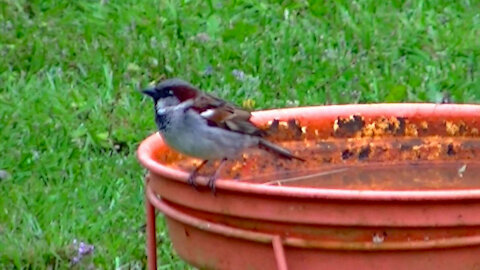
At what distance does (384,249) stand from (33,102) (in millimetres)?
3211

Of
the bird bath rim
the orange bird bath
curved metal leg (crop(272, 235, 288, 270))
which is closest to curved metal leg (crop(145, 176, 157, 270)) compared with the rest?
the orange bird bath

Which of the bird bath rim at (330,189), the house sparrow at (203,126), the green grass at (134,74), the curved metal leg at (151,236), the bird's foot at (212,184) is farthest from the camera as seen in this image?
the green grass at (134,74)

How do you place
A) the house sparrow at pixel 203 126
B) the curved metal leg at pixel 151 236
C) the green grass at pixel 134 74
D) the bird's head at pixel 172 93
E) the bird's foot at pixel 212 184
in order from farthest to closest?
the green grass at pixel 134 74
the bird's head at pixel 172 93
the house sparrow at pixel 203 126
the curved metal leg at pixel 151 236
the bird's foot at pixel 212 184

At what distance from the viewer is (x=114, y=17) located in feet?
22.0

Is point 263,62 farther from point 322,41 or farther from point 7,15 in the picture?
point 7,15

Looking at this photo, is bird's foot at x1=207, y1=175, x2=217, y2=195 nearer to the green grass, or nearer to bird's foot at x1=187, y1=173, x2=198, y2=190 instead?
bird's foot at x1=187, y1=173, x2=198, y2=190

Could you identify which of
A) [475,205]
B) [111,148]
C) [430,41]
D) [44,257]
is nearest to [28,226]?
[44,257]

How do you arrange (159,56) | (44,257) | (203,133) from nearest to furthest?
1. (203,133)
2. (44,257)
3. (159,56)

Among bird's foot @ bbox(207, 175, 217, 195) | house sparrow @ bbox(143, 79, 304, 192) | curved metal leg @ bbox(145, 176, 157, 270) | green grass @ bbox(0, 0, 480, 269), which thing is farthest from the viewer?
green grass @ bbox(0, 0, 480, 269)

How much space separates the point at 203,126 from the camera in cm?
363

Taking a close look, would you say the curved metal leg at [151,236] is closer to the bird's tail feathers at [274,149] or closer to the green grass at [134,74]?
the bird's tail feathers at [274,149]

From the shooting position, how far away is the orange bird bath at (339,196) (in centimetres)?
280

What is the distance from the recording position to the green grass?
4730 mm

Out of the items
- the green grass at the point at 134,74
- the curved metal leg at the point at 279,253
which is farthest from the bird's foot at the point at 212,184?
the green grass at the point at 134,74
